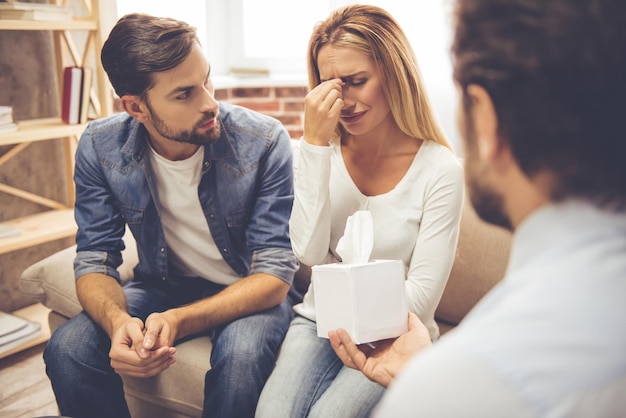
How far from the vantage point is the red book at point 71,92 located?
8.13ft

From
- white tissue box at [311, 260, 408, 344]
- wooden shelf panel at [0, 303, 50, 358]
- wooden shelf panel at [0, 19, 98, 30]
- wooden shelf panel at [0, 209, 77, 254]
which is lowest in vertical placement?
wooden shelf panel at [0, 303, 50, 358]

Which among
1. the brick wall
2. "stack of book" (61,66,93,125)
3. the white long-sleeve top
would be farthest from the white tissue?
the brick wall

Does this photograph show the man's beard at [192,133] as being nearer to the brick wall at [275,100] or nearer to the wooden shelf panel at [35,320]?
the wooden shelf panel at [35,320]

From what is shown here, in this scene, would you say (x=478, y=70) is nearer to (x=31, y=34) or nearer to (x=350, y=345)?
(x=350, y=345)

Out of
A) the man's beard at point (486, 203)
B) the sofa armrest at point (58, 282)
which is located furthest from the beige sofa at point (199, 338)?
the man's beard at point (486, 203)

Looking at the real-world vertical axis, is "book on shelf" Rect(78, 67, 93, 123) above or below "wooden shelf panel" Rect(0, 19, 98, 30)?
below

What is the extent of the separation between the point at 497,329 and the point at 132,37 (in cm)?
139

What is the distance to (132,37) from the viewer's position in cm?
168

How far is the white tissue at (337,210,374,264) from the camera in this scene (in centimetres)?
129

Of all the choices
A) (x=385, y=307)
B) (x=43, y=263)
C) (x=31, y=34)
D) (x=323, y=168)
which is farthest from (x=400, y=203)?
(x=31, y=34)

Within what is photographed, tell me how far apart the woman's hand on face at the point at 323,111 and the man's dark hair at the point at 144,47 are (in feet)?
1.37

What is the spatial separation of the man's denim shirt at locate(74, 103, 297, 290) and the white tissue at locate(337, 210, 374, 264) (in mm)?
431

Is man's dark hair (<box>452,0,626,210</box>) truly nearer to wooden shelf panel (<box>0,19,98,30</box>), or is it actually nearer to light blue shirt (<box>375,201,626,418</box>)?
light blue shirt (<box>375,201,626,418</box>)

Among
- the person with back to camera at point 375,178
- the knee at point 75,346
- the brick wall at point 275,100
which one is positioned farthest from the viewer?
the brick wall at point 275,100
